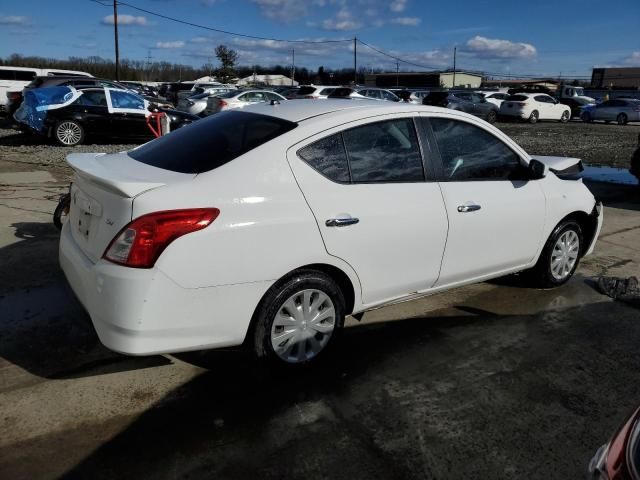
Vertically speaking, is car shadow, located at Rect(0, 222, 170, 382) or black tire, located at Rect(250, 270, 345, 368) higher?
black tire, located at Rect(250, 270, 345, 368)

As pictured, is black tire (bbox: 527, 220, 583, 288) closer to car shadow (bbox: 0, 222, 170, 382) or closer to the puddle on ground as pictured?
car shadow (bbox: 0, 222, 170, 382)

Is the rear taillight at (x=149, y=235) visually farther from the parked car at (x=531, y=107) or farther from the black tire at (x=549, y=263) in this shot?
the parked car at (x=531, y=107)

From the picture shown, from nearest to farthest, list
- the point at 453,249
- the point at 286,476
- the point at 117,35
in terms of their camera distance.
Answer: the point at 286,476 → the point at 453,249 → the point at 117,35

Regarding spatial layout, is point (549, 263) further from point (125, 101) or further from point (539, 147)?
point (539, 147)

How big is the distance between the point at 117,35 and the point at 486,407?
144 ft

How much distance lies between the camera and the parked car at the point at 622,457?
1477mm

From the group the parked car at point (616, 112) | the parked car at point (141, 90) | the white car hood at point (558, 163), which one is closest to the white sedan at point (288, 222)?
the white car hood at point (558, 163)

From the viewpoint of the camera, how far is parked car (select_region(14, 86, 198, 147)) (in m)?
12.6

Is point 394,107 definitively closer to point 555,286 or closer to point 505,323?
point 505,323

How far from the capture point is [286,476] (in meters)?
2.47

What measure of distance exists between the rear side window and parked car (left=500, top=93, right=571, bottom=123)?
2588cm

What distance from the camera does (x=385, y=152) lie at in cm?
352

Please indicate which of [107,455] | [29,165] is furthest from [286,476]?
[29,165]

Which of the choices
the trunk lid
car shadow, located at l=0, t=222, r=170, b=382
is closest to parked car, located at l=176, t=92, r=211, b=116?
car shadow, located at l=0, t=222, r=170, b=382
